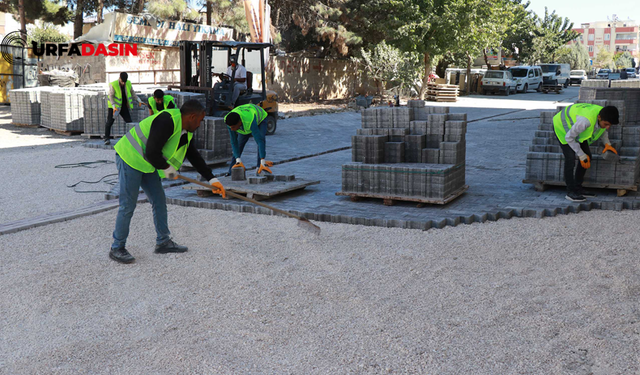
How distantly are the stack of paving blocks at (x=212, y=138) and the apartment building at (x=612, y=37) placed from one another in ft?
598

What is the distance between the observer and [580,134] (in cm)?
788

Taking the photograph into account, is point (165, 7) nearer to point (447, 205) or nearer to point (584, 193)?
point (447, 205)

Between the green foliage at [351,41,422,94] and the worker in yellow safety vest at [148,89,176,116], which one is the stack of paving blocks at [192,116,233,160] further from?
the green foliage at [351,41,422,94]

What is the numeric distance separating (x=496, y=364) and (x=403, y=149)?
4662mm

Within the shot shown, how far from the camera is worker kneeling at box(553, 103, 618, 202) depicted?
769 cm

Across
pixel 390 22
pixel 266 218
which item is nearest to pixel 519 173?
pixel 266 218

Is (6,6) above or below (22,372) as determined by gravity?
above

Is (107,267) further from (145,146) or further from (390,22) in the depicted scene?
(390,22)

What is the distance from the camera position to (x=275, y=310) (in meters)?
4.65

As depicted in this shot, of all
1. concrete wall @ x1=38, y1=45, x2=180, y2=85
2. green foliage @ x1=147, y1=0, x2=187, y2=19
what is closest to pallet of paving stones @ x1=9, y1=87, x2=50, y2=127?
concrete wall @ x1=38, y1=45, x2=180, y2=85

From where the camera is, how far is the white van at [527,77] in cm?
4022

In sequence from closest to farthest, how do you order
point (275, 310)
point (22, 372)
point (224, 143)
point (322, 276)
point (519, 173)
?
1. point (22, 372)
2. point (275, 310)
3. point (322, 276)
4. point (519, 173)
5. point (224, 143)

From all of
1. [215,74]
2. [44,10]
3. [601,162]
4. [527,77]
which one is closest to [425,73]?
[527,77]

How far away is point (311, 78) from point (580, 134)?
25.1 meters
